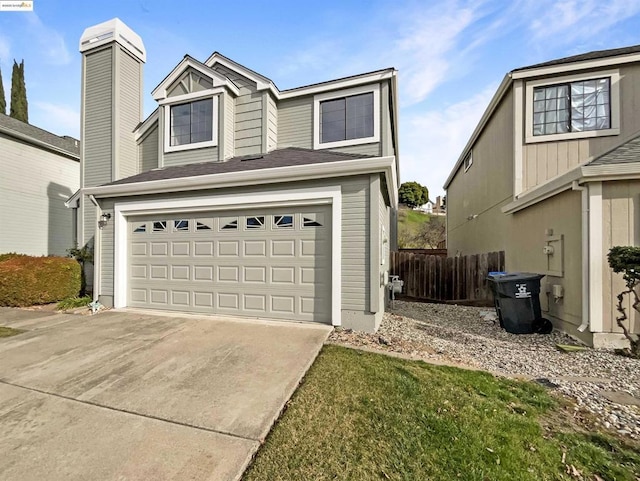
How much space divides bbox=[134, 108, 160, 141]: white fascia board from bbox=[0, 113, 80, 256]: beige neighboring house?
548 centimetres

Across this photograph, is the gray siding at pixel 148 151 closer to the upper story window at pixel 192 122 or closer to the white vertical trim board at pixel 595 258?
the upper story window at pixel 192 122

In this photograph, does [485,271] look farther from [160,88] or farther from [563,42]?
[160,88]

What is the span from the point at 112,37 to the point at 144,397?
11834mm

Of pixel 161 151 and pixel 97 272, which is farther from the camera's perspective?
pixel 161 151

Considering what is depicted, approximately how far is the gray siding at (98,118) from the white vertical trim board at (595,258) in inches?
494

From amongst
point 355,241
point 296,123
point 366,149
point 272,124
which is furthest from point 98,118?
point 355,241

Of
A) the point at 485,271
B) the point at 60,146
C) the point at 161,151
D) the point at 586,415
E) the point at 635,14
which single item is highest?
the point at 635,14

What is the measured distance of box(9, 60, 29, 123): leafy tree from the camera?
862 inches

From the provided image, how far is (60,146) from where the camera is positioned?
44.0 feet

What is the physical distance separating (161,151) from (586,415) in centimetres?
1122

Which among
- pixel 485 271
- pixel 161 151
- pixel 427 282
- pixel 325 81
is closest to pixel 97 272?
pixel 161 151

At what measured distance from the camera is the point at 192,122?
9.49m

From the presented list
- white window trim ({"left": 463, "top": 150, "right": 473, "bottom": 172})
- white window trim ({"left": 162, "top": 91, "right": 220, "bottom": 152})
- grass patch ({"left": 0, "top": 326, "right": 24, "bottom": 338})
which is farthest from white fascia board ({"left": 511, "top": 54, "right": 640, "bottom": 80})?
grass patch ({"left": 0, "top": 326, "right": 24, "bottom": 338})

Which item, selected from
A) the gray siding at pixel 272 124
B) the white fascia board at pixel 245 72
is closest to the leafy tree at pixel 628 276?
the gray siding at pixel 272 124
